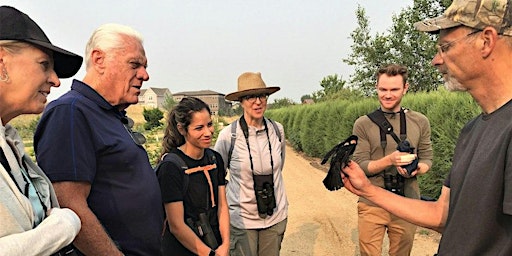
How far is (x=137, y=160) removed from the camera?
2094 millimetres

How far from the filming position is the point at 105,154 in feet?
6.44

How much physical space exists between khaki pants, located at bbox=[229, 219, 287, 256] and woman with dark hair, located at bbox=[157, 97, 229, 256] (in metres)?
0.49

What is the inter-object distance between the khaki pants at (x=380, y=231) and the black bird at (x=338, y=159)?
1.62m

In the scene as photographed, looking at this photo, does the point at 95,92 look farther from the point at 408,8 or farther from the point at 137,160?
the point at 408,8

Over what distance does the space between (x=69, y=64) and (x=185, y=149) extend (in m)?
1.49

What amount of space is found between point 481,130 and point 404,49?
2147cm

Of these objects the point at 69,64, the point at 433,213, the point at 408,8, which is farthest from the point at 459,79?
the point at 408,8

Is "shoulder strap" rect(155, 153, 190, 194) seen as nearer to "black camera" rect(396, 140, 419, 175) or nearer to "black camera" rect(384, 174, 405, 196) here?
"black camera" rect(396, 140, 419, 175)

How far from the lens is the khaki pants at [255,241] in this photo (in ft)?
11.9

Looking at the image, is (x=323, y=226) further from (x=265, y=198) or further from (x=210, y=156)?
(x=210, y=156)

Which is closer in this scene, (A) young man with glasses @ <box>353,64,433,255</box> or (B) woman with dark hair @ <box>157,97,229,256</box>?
(B) woman with dark hair @ <box>157,97,229,256</box>

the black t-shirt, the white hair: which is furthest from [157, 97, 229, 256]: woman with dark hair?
the white hair

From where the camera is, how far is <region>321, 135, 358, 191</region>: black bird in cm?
231

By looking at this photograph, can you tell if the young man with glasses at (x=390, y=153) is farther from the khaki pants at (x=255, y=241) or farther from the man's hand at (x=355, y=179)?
the man's hand at (x=355, y=179)
